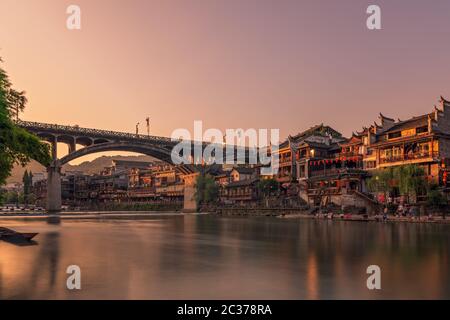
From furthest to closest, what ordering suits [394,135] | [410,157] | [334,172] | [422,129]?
[334,172] → [394,135] → [422,129] → [410,157]

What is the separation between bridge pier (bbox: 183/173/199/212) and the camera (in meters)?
107

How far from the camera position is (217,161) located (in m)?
128

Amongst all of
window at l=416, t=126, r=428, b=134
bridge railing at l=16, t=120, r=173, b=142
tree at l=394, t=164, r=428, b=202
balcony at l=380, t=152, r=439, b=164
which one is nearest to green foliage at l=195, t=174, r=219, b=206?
bridge railing at l=16, t=120, r=173, b=142

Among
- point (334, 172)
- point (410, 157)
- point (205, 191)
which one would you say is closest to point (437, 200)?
point (410, 157)

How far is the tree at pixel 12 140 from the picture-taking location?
2408cm

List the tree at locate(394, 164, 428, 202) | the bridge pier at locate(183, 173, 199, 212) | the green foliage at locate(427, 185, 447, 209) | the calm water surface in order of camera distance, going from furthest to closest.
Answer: the bridge pier at locate(183, 173, 199, 212) → the tree at locate(394, 164, 428, 202) → the green foliage at locate(427, 185, 447, 209) → the calm water surface

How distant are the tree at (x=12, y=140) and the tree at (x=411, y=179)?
43142 mm

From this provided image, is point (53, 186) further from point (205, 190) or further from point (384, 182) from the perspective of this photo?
point (384, 182)

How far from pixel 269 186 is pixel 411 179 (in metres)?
34.3

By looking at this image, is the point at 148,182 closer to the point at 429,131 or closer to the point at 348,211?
the point at 348,211

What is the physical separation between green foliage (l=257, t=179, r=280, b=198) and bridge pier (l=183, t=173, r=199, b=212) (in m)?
25.3

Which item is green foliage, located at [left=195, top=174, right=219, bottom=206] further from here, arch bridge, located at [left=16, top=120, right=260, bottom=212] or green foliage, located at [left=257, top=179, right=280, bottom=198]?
green foliage, located at [left=257, top=179, right=280, bottom=198]

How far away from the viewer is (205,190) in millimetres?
100062
